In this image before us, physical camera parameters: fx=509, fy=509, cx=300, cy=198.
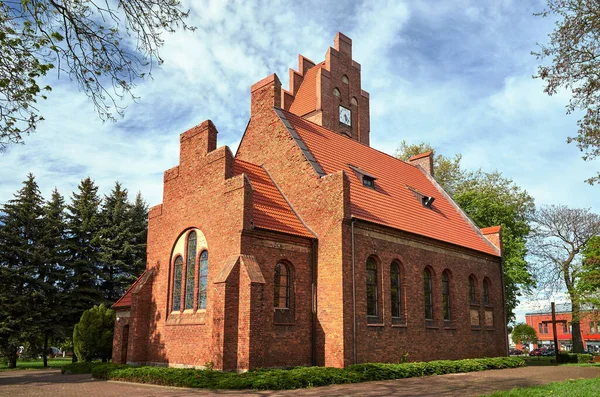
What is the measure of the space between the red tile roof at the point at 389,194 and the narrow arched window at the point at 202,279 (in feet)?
19.4

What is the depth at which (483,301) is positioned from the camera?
85.3 ft

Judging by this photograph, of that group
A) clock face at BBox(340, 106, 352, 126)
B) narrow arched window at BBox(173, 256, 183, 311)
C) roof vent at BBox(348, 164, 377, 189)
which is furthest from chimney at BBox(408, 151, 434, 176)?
narrow arched window at BBox(173, 256, 183, 311)

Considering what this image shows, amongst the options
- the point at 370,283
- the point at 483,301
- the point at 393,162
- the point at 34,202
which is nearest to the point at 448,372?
the point at 370,283

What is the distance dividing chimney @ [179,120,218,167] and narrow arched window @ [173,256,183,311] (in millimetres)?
4043

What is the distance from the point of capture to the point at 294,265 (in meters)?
18.6

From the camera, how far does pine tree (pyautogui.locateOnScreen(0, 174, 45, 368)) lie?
32.6m

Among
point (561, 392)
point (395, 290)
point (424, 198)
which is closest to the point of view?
point (561, 392)

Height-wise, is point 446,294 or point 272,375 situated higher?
point 446,294

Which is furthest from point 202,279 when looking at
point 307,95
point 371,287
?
point 307,95

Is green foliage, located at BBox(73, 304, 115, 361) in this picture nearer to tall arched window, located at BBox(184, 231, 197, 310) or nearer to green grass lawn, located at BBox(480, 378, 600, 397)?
tall arched window, located at BBox(184, 231, 197, 310)

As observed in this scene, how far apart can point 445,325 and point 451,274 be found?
2454 mm

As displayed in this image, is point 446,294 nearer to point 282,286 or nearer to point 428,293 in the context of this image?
point 428,293

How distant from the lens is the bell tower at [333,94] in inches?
1247

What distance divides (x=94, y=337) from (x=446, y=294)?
1701cm
